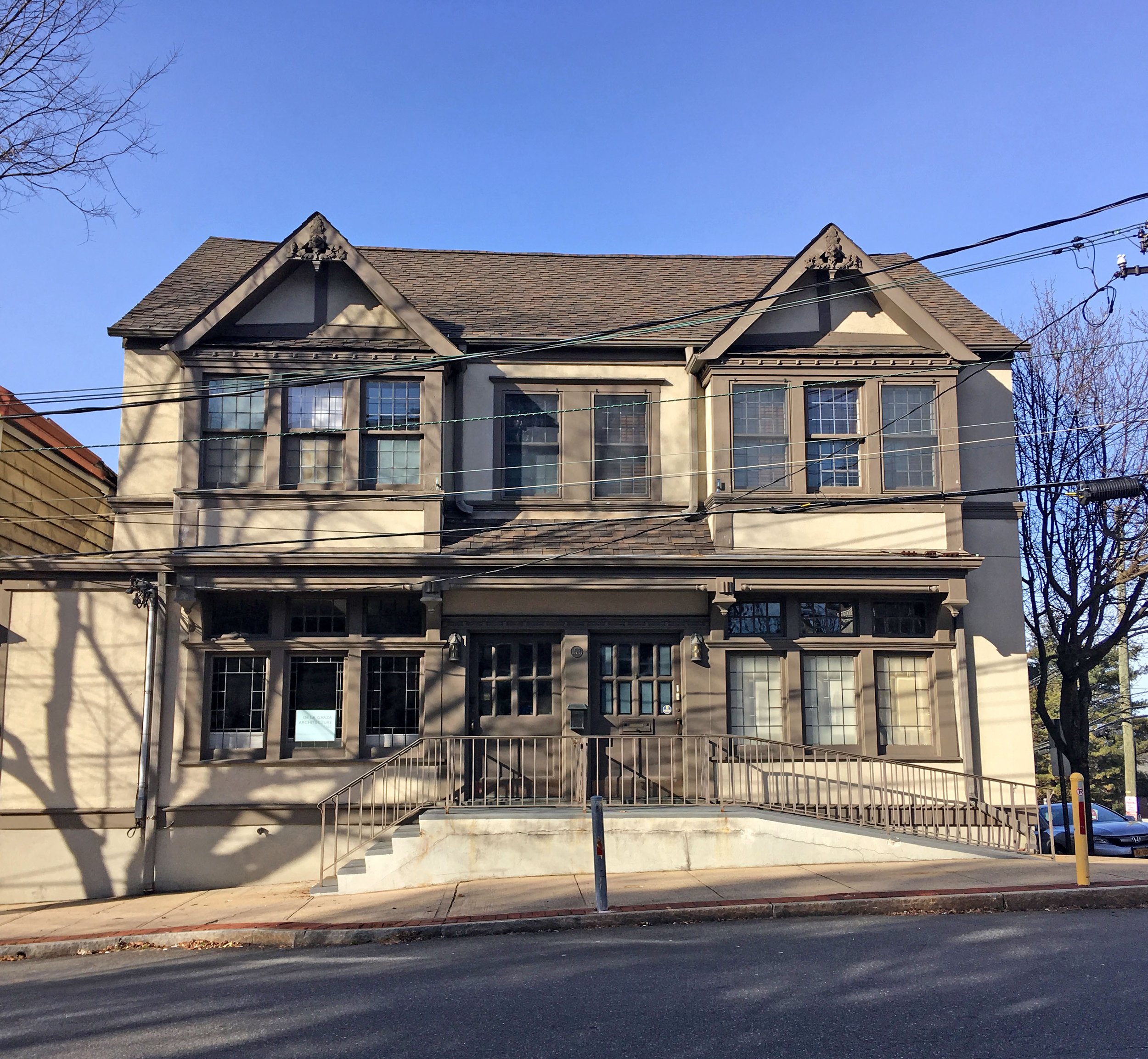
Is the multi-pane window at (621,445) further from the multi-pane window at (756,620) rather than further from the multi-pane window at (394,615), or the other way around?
the multi-pane window at (394,615)

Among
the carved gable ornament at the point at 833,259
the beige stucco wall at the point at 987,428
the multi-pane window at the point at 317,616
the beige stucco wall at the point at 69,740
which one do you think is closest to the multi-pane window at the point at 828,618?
the beige stucco wall at the point at 987,428

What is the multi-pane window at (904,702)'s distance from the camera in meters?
14.3

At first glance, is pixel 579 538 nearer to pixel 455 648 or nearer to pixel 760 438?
pixel 455 648

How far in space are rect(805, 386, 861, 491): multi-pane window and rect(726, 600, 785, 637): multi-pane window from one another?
1.74 m

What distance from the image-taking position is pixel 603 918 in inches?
385

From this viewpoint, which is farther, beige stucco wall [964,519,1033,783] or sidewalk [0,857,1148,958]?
beige stucco wall [964,519,1033,783]

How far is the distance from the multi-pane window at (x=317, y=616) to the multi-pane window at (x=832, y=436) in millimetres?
6651

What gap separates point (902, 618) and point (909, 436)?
2525mm

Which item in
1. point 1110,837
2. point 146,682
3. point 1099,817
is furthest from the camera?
point 1099,817

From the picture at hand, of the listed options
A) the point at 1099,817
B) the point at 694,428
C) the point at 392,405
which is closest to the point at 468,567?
the point at 392,405

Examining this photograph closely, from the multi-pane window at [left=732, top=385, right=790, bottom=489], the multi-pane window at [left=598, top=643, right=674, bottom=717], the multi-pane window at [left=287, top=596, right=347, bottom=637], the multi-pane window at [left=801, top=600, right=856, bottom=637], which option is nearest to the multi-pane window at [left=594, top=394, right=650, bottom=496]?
the multi-pane window at [left=732, top=385, right=790, bottom=489]

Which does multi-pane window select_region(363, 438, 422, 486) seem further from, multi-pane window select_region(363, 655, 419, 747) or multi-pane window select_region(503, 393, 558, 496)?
multi-pane window select_region(363, 655, 419, 747)

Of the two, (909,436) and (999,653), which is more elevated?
(909,436)

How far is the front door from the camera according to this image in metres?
13.8
